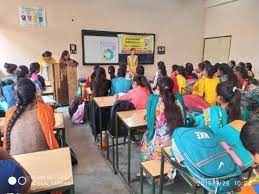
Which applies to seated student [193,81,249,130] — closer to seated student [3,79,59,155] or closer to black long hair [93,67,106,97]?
seated student [3,79,59,155]

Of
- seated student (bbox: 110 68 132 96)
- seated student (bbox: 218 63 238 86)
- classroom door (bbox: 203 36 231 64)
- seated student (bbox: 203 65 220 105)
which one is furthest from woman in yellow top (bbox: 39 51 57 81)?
classroom door (bbox: 203 36 231 64)

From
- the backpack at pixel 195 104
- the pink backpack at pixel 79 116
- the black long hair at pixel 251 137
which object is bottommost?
the pink backpack at pixel 79 116

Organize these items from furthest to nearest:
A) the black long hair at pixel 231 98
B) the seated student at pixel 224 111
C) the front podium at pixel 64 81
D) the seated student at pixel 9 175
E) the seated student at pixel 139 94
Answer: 1. the front podium at pixel 64 81
2. the seated student at pixel 139 94
3. the black long hair at pixel 231 98
4. the seated student at pixel 224 111
5. the seated student at pixel 9 175

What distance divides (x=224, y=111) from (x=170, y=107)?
51 centimetres

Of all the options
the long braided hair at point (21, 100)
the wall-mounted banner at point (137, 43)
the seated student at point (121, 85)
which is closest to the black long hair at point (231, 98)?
the long braided hair at point (21, 100)

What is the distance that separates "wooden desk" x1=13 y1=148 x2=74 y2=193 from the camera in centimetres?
112

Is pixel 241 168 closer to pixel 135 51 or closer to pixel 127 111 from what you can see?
pixel 127 111

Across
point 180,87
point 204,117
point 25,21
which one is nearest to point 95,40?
point 25,21

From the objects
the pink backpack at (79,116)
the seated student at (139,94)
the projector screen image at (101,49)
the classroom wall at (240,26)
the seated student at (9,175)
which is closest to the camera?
the seated student at (9,175)

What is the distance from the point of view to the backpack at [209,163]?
3.62 feet

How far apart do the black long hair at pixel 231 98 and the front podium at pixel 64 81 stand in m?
3.96

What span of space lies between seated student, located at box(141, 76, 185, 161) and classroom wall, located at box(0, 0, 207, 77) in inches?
186

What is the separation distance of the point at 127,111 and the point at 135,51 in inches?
188

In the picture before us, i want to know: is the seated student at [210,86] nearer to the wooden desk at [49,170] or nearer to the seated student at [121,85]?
the seated student at [121,85]
